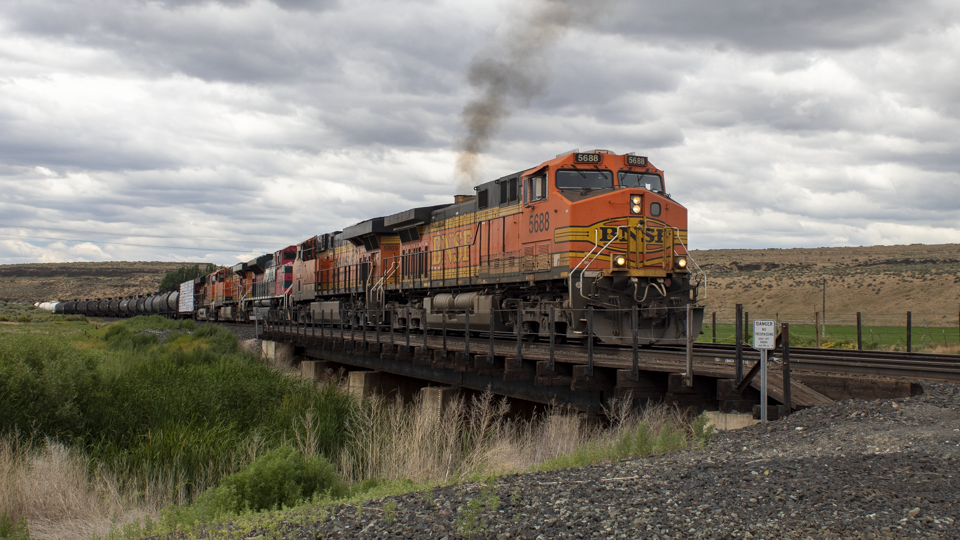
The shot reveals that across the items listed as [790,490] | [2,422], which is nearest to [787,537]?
[790,490]

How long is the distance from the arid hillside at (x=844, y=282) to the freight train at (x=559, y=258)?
28493mm

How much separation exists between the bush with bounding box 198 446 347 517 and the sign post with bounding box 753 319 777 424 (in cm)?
479

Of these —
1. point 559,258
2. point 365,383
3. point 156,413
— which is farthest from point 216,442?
point 559,258

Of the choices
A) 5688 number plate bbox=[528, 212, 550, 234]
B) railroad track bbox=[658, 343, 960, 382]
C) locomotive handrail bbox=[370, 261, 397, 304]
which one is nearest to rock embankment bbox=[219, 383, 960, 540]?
railroad track bbox=[658, 343, 960, 382]

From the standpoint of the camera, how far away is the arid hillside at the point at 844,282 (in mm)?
55000

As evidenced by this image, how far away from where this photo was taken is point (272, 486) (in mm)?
7855

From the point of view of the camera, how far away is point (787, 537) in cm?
452

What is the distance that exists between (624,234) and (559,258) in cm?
137

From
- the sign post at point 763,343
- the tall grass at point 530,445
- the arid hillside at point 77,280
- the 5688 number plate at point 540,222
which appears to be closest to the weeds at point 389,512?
the tall grass at point 530,445

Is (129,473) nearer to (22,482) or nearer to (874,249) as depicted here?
(22,482)

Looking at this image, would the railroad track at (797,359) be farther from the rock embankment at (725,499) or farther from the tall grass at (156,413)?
the tall grass at (156,413)

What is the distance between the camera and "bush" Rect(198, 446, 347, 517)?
290 inches

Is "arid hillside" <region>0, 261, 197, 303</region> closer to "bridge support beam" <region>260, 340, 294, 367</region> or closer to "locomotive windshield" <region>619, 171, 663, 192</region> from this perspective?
"bridge support beam" <region>260, 340, 294, 367</region>

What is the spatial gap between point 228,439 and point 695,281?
30.6ft
